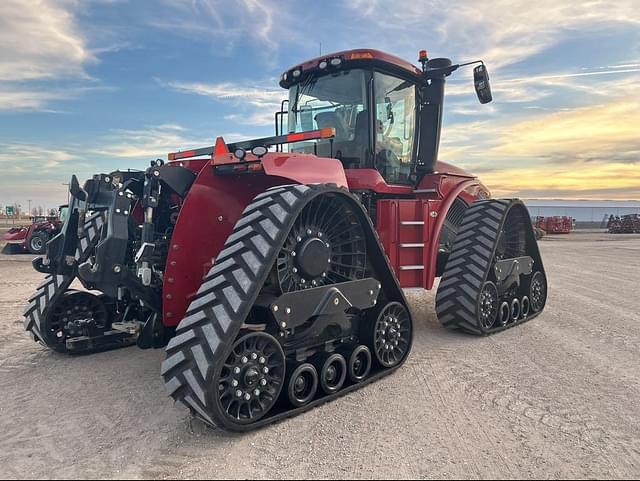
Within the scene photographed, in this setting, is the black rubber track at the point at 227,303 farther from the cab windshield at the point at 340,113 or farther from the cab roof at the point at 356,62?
the cab roof at the point at 356,62

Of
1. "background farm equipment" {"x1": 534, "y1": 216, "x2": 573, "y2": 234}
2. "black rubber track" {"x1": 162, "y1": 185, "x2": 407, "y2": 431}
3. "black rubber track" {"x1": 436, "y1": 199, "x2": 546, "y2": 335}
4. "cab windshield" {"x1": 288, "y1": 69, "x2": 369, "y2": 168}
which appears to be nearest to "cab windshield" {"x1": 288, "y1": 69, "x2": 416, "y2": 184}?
"cab windshield" {"x1": 288, "y1": 69, "x2": 369, "y2": 168}

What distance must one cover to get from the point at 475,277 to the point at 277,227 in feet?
10.6

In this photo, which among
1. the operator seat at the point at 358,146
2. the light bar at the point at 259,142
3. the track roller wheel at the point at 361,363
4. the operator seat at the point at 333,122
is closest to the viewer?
the track roller wheel at the point at 361,363

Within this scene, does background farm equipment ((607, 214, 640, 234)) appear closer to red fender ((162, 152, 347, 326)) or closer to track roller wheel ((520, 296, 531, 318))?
track roller wheel ((520, 296, 531, 318))

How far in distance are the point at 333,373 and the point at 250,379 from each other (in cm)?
88

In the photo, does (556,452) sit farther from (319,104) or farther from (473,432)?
(319,104)

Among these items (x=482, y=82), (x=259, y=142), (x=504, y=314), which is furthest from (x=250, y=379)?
(x=482, y=82)

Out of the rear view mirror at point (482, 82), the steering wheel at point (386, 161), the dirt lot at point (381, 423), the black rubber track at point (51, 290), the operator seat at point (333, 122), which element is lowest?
the dirt lot at point (381, 423)

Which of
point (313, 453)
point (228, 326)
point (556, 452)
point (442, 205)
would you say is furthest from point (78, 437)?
point (442, 205)

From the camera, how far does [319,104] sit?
18.6 ft

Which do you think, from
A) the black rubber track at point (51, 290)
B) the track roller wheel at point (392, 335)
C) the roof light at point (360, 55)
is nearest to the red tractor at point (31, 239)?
the black rubber track at point (51, 290)

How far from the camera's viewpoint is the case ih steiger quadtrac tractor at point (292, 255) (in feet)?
10.6

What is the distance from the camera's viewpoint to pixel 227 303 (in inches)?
123

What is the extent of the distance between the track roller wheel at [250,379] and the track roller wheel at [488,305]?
10.7 ft
